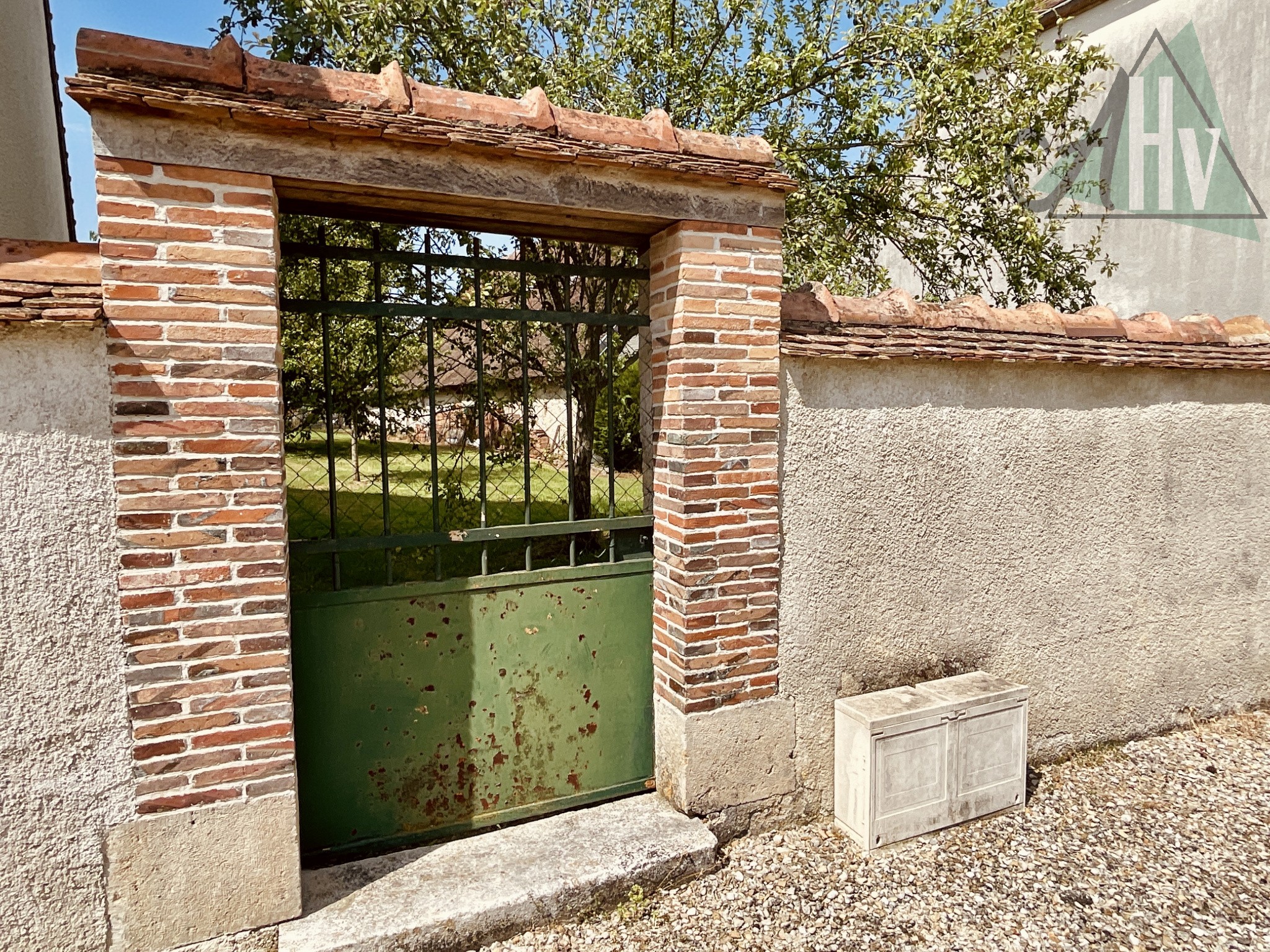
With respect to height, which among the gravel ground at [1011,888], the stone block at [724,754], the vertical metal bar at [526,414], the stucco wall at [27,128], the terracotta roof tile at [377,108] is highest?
the stucco wall at [27,128]

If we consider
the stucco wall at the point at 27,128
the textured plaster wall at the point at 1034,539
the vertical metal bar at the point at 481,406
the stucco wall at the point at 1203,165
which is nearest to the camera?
the vertical metal bar at the point at 481,406

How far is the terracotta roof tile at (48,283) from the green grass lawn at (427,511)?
3.06ft

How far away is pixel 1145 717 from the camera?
451cm

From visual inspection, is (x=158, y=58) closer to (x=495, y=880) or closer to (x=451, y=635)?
(x=451, y=635)

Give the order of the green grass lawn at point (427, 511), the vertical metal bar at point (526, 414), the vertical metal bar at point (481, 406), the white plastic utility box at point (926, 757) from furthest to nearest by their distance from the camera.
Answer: the green grass lawn at point (427, 511), the white plastic utility box at point (926, 757), the vertical metal bar at point (526, 414), the vertical metal bar at point (481, 406)

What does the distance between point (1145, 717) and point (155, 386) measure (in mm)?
5568

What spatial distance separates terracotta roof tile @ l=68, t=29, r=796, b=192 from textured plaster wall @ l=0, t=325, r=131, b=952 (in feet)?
2.65

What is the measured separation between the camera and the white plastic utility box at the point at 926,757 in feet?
11.1

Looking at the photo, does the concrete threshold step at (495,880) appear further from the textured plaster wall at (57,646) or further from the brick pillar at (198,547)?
the textured plaster wall at (57,646)

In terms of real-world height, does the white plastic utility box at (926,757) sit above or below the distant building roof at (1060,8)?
below

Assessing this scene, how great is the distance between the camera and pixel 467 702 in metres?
3.24

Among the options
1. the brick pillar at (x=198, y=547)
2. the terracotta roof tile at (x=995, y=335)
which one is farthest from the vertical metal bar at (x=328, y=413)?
the terracotta roof tile at (x=995, y=335)

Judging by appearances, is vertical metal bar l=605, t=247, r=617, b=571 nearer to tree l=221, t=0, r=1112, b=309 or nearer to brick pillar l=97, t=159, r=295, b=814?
brick pillar l=97, t=159, r=295, b=814

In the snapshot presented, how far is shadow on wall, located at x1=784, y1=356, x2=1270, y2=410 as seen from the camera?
3.46 m
